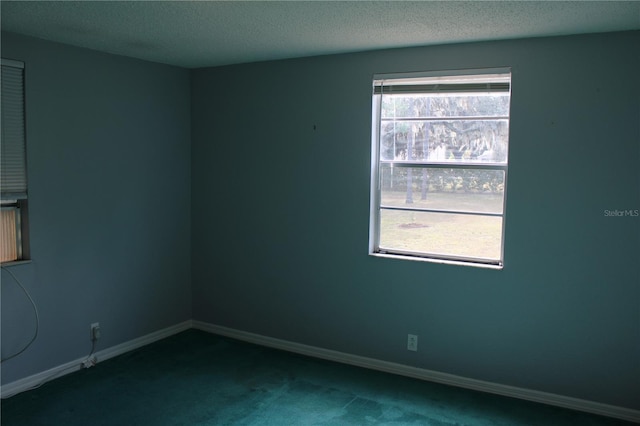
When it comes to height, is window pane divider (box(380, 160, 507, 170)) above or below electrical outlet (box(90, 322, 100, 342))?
above

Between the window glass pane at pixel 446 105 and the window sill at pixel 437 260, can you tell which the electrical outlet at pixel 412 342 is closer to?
the window sill at pixel 437 260

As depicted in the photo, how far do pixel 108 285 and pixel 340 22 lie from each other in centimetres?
269

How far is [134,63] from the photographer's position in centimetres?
421

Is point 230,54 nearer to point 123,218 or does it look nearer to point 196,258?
point 123,218

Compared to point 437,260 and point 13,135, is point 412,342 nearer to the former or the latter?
point 437,260

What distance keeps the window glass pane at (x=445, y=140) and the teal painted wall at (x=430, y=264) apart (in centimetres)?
14

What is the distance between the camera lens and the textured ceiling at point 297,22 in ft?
8.98

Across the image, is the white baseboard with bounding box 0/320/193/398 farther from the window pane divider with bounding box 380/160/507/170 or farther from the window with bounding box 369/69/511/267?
the window pane divider with bounding box 380/160/507/170

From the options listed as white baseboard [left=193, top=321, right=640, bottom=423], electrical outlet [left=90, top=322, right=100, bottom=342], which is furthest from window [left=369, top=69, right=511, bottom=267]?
electrical outlet [left=90, top=322, right=100, bottom=342]

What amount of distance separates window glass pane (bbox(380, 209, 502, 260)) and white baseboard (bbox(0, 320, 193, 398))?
2097 millimetres

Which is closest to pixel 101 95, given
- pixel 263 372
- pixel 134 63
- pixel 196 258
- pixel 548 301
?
pixel 134 63

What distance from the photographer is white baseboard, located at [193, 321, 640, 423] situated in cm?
334

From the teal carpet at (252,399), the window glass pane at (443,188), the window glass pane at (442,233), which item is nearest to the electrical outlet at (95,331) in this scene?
the teal carpet at (252,399)

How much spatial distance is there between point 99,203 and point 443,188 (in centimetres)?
260
